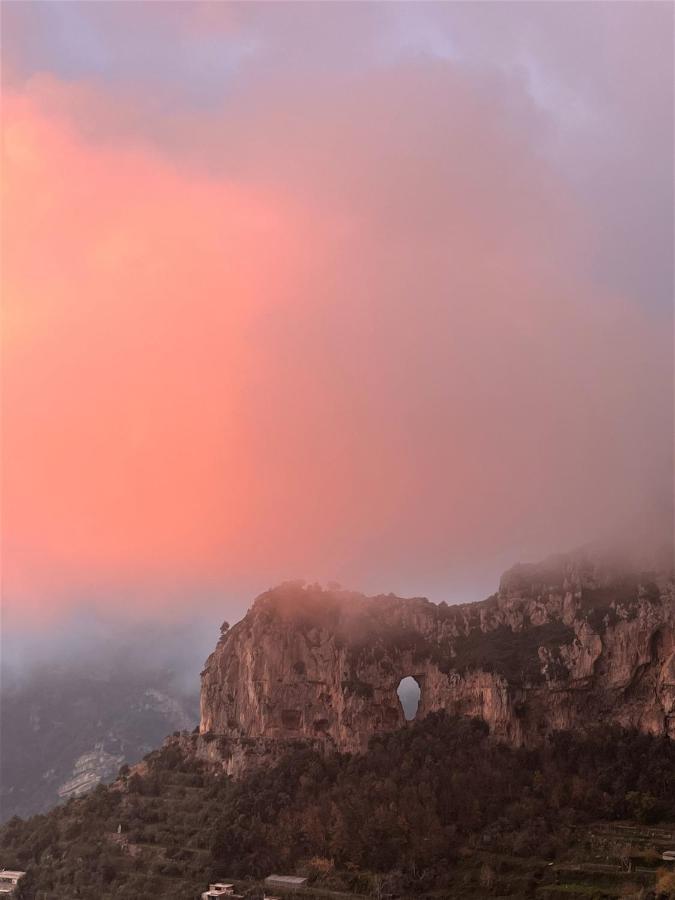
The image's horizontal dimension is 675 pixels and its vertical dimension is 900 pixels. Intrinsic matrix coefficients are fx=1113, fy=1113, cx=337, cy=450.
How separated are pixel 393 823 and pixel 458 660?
20312mm

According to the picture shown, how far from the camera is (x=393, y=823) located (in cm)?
8550

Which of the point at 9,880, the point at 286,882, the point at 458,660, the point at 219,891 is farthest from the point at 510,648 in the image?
the point at 9,880

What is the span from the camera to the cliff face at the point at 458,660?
93.4 meters

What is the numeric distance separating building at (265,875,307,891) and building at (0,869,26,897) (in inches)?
939

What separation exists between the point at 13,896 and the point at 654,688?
55677 millimetres

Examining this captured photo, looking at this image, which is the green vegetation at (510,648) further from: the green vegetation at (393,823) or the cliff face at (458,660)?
the green vegetation at (393,823)

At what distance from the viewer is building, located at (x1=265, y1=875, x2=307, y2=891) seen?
3243 inches

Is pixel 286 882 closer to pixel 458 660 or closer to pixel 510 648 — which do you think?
pixel 458 660

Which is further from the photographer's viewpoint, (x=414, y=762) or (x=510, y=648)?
(x=510, y=648)

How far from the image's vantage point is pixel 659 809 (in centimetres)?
8350

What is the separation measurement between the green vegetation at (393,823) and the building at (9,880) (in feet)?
3.98

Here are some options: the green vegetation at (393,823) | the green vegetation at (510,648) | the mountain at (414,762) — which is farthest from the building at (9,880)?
the green vegetation at (510,648)

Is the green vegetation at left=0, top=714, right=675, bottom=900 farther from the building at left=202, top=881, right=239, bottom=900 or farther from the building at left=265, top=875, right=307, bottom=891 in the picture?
the building at left=202, top=881, right=239, bottom=900

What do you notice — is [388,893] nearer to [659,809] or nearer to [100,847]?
[659,809]
